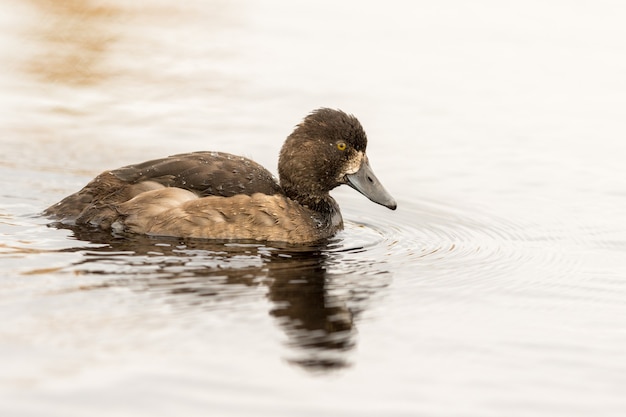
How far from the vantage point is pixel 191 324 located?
681 centimetres

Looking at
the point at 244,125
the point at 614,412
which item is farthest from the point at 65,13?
the point at 614,412

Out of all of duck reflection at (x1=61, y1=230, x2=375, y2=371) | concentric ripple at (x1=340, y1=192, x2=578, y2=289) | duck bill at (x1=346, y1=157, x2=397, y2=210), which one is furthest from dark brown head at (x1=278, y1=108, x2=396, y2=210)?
duck reflection at (x1=61, y1=230, x2=375, y2=371)

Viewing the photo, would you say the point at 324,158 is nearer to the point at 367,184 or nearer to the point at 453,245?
the point at 367,184

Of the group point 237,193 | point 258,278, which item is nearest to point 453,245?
point 237,193

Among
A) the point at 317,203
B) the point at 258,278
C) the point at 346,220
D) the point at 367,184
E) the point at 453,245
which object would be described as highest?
the point at 367,184

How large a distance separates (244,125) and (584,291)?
5.49m

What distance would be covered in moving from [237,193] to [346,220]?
1.42 m

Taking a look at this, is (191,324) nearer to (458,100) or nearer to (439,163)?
(439,163)

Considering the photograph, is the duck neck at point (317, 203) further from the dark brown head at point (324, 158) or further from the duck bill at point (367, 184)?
the duck bill at point (367, 184)

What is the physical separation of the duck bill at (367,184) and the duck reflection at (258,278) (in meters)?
0.78

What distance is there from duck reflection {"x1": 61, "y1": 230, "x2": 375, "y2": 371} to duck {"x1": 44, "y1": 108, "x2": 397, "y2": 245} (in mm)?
199

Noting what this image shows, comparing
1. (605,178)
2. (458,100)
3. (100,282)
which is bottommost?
(100,282)

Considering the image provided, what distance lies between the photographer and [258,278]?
7.95 meters

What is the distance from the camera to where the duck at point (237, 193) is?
9156 millimetres
